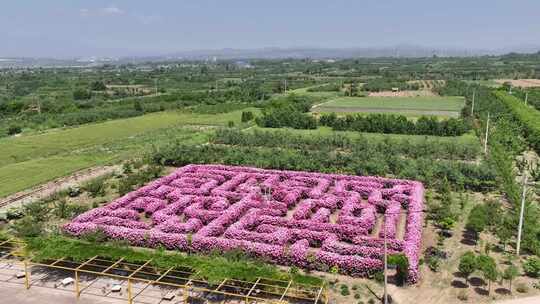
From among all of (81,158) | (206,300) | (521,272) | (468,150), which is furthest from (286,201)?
(81,158)

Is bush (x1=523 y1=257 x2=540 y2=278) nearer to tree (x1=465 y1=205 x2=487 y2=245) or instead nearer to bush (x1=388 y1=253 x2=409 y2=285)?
tree (x1=465 y1=205 x2=487 y2=245)

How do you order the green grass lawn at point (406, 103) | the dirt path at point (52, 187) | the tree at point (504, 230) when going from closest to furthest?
1. the tree at point (504, 230)
2. the dirt path at point (52, 187)
3. the green grass lawn at point (406, 103)

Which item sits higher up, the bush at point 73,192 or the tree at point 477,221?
the tree at point 477,221

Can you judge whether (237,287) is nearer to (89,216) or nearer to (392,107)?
(89,216)

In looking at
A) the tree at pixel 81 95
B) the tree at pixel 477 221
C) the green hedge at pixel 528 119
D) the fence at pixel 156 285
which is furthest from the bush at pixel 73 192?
the tree at pixel 81 95

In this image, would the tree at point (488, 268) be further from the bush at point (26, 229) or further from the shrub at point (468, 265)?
the bush at point (26, 229)

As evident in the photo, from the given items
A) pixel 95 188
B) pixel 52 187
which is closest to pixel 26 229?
pixel 95 188

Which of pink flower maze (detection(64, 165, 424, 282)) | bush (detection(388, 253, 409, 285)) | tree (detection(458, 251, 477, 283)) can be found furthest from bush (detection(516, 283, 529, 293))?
bush (detection(388, 253, 409, 285))
